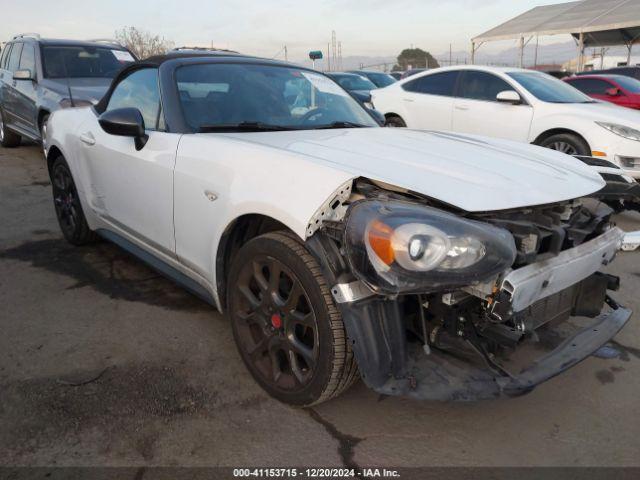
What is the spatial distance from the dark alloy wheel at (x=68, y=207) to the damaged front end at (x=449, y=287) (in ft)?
9.28

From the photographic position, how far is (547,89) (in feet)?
22.6

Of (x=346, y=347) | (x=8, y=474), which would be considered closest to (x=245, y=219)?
(x=346, y=347)

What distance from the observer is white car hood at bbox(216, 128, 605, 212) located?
6.46 feet

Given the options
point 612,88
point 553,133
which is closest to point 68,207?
point 553,133

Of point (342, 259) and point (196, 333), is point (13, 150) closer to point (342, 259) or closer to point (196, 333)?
point (196, 333)

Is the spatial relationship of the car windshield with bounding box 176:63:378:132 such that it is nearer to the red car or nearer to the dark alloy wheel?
the dark alloy wheel

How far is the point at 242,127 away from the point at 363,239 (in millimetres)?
1299

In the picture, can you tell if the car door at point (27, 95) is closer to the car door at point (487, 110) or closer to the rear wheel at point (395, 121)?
the rear wheel at point (395, 121)

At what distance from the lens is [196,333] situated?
2988mm

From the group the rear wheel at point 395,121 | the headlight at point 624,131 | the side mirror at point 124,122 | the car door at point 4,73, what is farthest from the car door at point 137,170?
the car door at point 4,73

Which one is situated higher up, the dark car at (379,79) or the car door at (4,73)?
the car door at (4,73)

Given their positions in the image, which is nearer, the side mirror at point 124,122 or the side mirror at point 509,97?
the side mirror at point 124,122

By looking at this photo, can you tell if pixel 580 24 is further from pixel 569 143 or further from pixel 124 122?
pixel 124 122

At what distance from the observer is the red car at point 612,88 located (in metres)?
9.12
